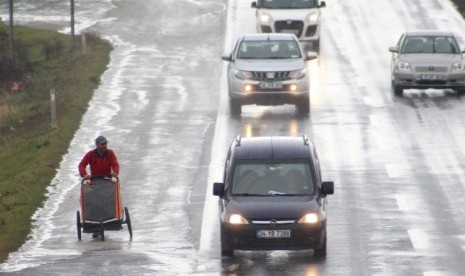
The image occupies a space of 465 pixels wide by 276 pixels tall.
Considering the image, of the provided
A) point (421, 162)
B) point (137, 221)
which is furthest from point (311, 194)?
point (421, 162)

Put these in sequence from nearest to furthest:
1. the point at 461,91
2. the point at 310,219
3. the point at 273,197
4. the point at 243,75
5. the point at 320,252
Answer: the point at 310,219 < the point at 320,252 < the point at 273,197 < the point at 243,75 < the point at 461,91

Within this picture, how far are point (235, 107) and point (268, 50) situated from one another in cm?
185

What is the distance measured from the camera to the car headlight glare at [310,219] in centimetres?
2202

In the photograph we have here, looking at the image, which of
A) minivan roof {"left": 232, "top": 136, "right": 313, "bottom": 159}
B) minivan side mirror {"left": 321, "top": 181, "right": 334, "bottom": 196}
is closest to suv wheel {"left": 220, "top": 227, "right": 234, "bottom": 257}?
minivan roof {"left": 232, "top": 136, "right": 313, "bottom": 159}

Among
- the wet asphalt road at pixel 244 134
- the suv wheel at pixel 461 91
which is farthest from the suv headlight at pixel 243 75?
the suv wheel at pixel 461 91

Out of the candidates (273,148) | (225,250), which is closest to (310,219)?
(225,250)

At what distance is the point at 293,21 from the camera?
1949 inches

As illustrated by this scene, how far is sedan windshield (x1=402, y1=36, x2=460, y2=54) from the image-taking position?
41594mm

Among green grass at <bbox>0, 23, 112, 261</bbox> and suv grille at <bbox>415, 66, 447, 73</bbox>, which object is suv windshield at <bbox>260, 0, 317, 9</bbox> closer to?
green grass at <bbox>0, 23, 112, 261</bbox>

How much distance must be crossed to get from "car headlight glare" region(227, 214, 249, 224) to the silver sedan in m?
18.9

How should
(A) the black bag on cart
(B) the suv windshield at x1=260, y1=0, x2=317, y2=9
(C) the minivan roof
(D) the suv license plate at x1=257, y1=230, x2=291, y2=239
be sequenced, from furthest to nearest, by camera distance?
(B) the suv windshield at x1=260, y1=0, x2=317, y2=9
(A) the black bag on cart
(C) the minivan roof
(D) the suv license plate at x1=257, y1=230, x2=291, y2=239

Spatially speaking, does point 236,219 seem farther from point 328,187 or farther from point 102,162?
point 102,162

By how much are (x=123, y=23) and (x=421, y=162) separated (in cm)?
2818

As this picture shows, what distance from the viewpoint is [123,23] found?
5797 centimetres
